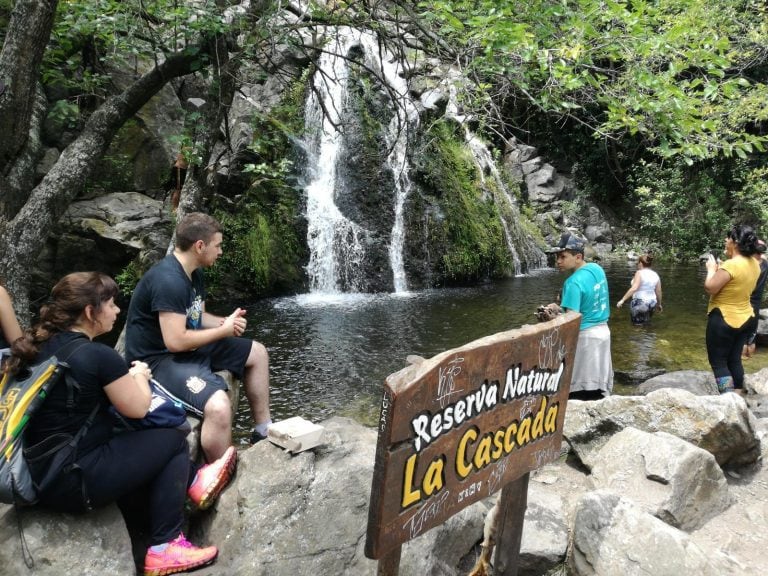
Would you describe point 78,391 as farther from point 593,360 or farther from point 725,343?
point 725,343

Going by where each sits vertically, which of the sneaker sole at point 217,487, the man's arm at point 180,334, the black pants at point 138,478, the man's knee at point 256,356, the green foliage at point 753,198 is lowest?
the sneaker sole at point 217,487

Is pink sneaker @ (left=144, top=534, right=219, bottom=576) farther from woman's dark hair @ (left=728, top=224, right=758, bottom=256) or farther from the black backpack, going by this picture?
woman's dark hair @ (left=728, top=224, right=758, bottom=256)

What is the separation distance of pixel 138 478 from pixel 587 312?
3868 millimetres

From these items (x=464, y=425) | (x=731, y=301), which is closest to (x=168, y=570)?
(x=464, y=425)

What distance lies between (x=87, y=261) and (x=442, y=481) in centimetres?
885

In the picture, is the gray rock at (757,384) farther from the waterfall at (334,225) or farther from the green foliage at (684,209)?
the green foliage at (684,209)

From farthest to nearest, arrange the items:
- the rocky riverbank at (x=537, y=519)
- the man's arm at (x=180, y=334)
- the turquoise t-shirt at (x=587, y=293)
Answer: the turquoise t-shirt at (x=587, y=293), the man's arm at (x=180, y=334), the rocky riverbank at (x=537, y=519)

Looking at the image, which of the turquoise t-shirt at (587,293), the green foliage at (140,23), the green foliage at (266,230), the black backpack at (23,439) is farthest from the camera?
the green foliage at (266,230)

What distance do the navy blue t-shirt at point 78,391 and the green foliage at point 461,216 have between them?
37.7ft

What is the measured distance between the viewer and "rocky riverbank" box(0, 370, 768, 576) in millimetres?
2398

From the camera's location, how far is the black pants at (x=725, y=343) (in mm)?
5000

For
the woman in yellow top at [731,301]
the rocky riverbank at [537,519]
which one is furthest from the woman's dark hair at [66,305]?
the woman in yellow top at [731,301]

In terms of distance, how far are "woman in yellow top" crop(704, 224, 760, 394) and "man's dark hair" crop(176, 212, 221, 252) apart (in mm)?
4611

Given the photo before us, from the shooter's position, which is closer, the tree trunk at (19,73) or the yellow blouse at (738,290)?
the yellow blouse at (738,290)
